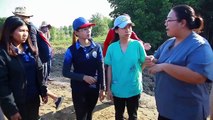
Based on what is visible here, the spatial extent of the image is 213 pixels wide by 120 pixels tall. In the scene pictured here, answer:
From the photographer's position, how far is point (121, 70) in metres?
4.06

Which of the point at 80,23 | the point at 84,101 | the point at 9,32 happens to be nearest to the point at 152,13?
the point at 80,23

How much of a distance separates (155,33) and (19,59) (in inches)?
461

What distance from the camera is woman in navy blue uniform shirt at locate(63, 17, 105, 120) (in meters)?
3.94

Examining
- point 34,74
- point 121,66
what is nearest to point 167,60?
point 121,66

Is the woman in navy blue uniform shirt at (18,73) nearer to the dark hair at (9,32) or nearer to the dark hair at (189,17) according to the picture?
the dark hair at (9,32)

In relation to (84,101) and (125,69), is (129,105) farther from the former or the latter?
(84,101)

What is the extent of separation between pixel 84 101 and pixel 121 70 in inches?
26.0

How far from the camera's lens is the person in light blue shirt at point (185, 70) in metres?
2.73

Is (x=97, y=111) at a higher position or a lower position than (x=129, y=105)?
lower

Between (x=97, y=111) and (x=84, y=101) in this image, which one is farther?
(x=97, y=111)

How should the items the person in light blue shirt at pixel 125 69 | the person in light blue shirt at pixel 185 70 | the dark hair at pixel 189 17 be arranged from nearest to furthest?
the person in light blue shirt at pixel 185 70
the dark hair at pixel 189 17
the person in light blue shirt at pixel 125 69

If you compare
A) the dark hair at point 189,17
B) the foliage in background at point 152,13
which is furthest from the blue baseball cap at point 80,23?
the foliage in background at point 152,13

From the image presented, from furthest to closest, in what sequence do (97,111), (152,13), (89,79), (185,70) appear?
(152,13) → (97,111) → (89,79) → (185,70)

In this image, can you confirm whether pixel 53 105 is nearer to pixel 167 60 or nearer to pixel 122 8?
pixel 167 60
